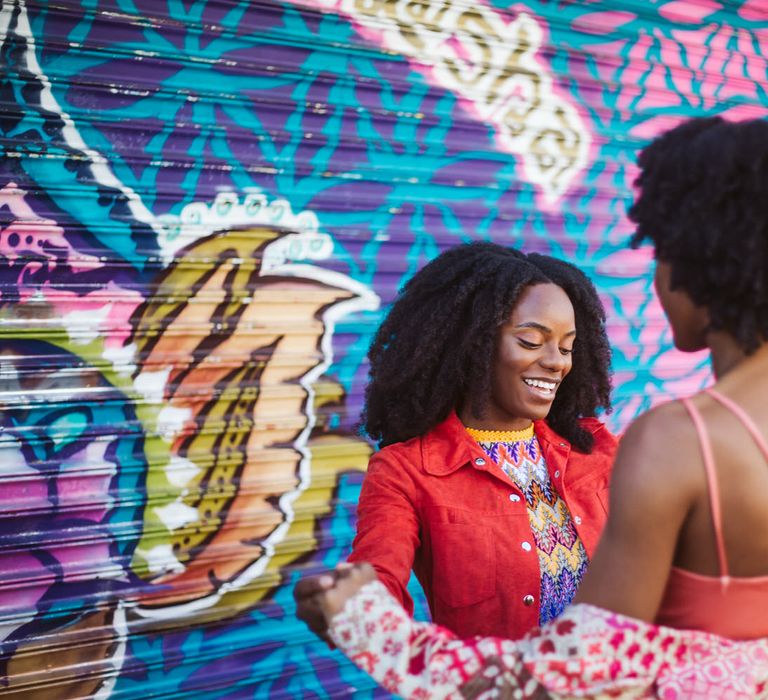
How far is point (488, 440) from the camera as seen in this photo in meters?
2.38

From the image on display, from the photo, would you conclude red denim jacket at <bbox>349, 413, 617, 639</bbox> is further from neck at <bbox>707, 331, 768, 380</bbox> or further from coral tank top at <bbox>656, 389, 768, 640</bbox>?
neck at <bbox>707, 331, 768, 380</bbox>

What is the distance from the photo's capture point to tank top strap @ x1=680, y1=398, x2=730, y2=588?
4.46 ft

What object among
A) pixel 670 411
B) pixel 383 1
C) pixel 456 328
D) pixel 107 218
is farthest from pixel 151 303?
pixel 670 411

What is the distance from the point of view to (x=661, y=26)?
435 cm

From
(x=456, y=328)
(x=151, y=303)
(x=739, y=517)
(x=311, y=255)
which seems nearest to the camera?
(x=739, y=517)

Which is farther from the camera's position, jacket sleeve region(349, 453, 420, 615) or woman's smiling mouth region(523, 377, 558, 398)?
woman's smiling mouth region(523, 377, 558, 398)

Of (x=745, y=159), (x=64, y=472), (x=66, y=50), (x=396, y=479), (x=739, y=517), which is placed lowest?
(x=64, y=472)

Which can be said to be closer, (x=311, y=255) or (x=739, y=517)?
(x=739, y=517)

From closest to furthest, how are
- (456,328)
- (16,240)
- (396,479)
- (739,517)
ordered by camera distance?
(739,517), (396,479), (456,328), (16,240)

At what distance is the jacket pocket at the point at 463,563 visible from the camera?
7.06 feet

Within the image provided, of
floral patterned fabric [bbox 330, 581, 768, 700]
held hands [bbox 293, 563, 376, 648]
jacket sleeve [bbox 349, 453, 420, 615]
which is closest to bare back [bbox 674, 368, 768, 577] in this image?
floral patterned fabric [bbox 330, 581, 768, 700]

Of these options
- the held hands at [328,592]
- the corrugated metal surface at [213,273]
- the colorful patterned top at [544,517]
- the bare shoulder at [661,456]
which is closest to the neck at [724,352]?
the bare shoulder at [661,456]

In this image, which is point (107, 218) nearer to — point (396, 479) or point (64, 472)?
point (64, 472)

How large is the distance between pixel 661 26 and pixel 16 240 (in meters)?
3.18
